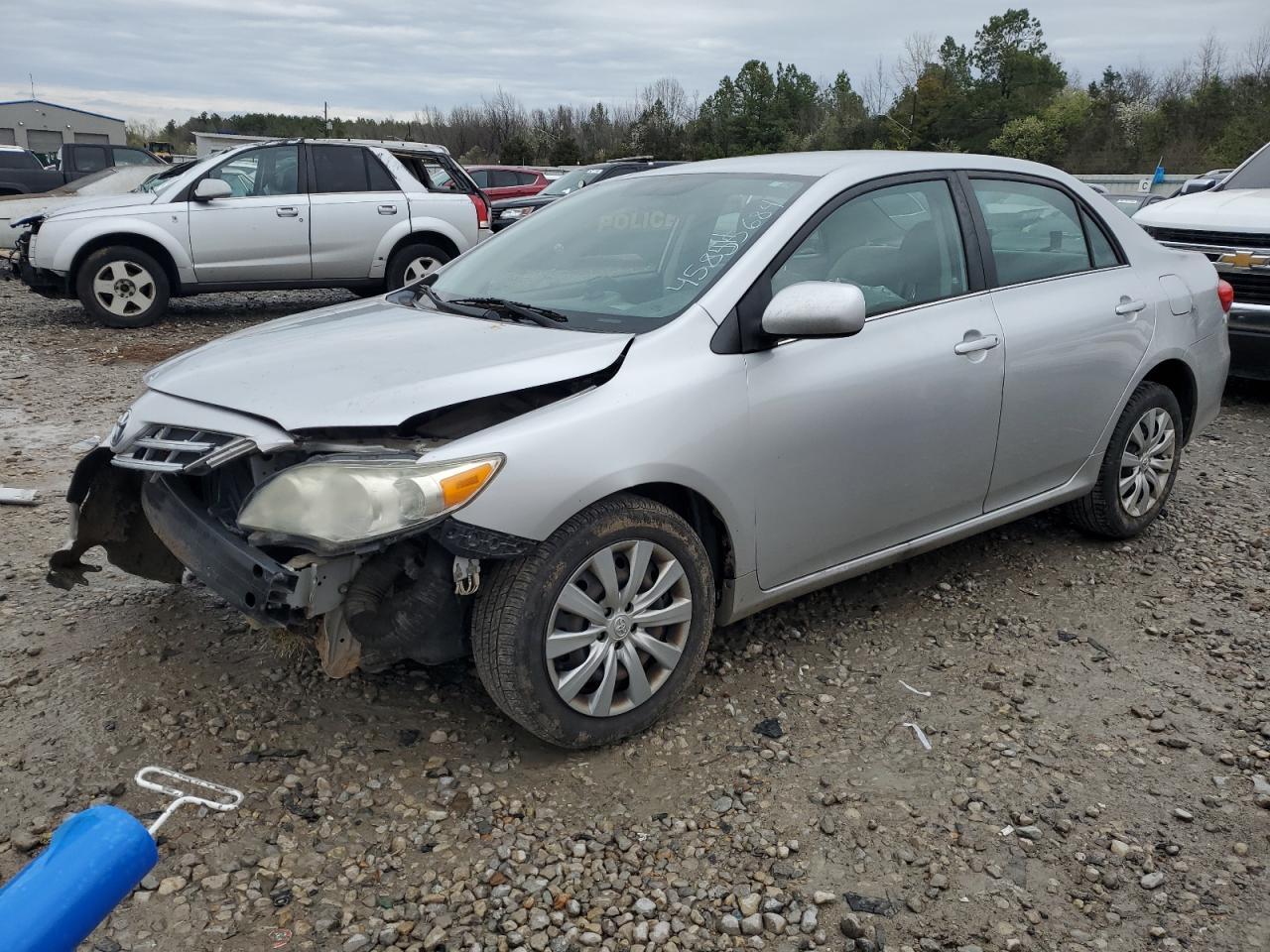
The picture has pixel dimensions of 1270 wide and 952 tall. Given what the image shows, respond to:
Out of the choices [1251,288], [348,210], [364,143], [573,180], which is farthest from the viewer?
[573,180]

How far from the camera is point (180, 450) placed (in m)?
2.91

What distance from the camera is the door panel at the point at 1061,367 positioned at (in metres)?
3.87

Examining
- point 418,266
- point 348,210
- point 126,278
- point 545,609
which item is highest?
point 348,210

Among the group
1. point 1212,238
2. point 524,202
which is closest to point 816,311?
point 1212,238

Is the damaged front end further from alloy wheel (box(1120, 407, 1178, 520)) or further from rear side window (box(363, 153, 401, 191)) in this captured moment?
rear side window (box(363, 153, 401, 191))

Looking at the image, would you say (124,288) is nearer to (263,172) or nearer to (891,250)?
(263,172)

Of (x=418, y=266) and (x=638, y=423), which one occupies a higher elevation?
(x=418, y=266)

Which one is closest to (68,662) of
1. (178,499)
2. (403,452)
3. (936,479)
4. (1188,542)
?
(178,499)

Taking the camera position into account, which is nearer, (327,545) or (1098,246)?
(327,545)

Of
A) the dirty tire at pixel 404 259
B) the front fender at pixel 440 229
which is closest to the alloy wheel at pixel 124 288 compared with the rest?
the dirty tire at pixel 404 259

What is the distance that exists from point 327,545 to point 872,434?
1.76m

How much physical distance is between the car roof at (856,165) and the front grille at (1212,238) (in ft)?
11.9

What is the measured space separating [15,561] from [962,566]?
3.92 metres

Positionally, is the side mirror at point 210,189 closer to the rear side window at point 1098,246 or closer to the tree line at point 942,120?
the rear side window at point 1098,246
